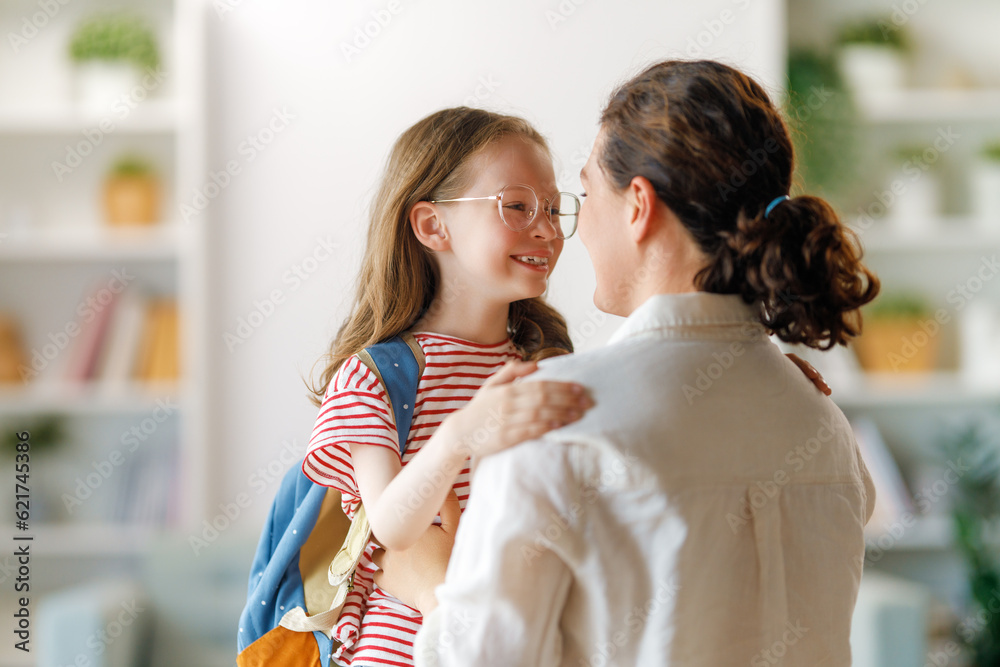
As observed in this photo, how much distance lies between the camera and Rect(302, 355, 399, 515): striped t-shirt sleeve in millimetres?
1160

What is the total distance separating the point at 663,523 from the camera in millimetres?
823

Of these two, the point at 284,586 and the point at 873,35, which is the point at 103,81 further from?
the point at 873,35

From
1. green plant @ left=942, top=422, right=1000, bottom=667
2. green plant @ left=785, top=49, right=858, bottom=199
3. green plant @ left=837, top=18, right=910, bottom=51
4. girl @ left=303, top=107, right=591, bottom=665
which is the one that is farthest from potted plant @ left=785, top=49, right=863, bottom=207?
girl @ left=303, top=107, right=591, bottom=665

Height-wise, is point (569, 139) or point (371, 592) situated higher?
point (569, 139)

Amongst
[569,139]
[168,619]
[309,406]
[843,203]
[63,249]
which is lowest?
[168,619]

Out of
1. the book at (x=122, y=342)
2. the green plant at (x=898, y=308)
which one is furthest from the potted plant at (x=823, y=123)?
the book at (x=122, y=342)

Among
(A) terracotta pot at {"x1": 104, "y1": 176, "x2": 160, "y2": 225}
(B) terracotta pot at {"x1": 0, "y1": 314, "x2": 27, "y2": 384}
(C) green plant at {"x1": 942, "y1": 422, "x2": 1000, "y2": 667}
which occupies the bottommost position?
(C) green plant at {"x1": 942, "y1": 422, "x2": 1000, "y2": 667}

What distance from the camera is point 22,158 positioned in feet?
9.61

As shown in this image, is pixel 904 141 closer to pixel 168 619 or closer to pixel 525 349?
pixel 525 349

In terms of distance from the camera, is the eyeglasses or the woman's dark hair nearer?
the woman's dark hair

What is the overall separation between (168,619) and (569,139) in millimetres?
2030

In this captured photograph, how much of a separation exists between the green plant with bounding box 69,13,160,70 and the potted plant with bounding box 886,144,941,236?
2552mm

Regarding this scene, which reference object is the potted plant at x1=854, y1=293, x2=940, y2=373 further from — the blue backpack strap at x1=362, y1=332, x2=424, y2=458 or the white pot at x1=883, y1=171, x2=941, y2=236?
the blue backpack strap at x1=362, y1=332, x2=424, y2=458

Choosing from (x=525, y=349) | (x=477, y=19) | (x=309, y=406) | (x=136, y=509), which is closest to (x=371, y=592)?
(x=525, y=349)
